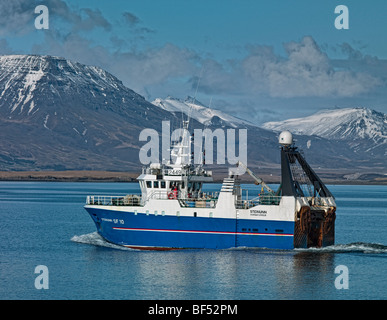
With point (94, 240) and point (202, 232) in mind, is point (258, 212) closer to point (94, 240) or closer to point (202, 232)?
point (202, 232)

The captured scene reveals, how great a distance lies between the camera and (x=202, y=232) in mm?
59906

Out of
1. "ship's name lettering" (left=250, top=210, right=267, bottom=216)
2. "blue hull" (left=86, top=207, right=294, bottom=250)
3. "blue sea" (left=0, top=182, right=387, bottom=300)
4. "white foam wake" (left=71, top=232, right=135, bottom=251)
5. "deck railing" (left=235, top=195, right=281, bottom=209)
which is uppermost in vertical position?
"deck railing" (left=235, top=195, right=281, bottom=209)

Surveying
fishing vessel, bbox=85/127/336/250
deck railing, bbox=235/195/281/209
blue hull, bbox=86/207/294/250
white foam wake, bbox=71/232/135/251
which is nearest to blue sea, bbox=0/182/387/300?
white foam wake, bbox=71/232/135/251

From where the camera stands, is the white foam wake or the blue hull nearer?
the blue hull

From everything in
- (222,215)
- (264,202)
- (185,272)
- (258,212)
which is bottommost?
(185,272)

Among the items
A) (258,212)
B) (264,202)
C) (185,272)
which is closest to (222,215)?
(258,212)

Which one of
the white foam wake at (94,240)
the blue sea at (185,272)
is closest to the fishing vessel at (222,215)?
the white foam wake at (94,240)

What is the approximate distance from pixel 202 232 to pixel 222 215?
2199 mm

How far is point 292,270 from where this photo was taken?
53.9 m

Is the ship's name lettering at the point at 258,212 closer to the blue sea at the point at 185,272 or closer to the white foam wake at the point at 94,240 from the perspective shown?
the blue sea at the point at 185,272

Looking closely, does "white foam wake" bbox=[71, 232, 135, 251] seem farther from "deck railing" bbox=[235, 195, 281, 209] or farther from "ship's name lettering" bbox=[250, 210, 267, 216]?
"ship's name lettering" bbox=[250, 210, 267, 216]

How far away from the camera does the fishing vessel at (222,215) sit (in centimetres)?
5906

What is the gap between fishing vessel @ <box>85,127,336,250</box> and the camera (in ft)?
194
